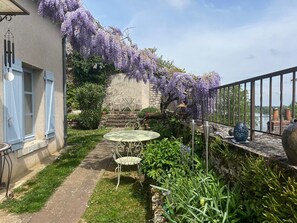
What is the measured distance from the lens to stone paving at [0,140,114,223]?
3394 mm

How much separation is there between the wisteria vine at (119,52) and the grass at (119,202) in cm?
246

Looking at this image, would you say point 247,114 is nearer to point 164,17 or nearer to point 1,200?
point 1,200

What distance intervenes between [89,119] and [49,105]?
21.3 feet

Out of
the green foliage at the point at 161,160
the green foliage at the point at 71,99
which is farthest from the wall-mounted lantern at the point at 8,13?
the green foliage at the point at 71,99

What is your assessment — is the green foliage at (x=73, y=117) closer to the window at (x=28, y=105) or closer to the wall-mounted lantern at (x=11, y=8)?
the window at (x=28, y=105)

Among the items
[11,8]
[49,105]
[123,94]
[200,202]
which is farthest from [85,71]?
[200,202]

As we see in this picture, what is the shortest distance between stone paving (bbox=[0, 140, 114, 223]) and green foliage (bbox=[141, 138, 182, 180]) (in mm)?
973

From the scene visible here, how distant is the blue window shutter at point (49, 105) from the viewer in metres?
6.56

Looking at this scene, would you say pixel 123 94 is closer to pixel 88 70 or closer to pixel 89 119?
pixel 88 70

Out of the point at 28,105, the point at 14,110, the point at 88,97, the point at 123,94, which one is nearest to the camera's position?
the point at 14,110

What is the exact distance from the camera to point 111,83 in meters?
16.5

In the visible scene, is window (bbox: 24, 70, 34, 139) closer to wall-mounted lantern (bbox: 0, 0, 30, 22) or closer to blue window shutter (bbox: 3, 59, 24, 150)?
blue window shutter (bbox: 3, 59, 24, 150)

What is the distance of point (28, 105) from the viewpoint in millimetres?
6219

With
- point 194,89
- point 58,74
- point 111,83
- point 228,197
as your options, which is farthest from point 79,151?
point 111,83
